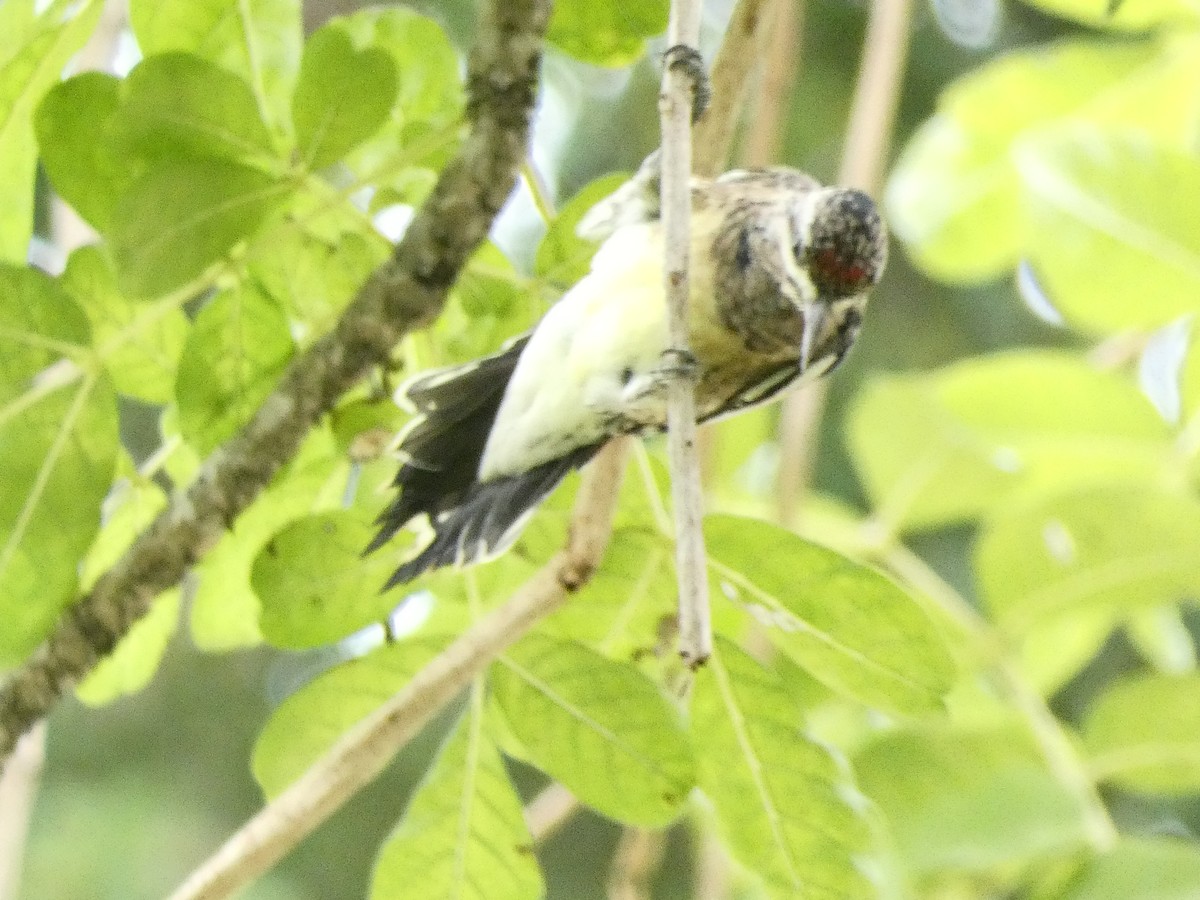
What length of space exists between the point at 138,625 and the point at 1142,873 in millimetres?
666

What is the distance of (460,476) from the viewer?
941 millimetres

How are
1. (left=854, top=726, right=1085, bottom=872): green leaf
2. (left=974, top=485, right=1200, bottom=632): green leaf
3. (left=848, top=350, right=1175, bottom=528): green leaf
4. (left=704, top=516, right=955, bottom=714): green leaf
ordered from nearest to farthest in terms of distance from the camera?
(left=704, top=516, right=955, bottom=714): green leaf → (left=854, top=726, right=1085, bottom=872): green leaf → (left=974, top=485, right=1200, bottom=632): green leaf → (left=848, top=350, right=1175, bottom=528): green leaf

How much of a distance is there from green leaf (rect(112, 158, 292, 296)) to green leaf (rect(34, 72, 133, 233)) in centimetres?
2

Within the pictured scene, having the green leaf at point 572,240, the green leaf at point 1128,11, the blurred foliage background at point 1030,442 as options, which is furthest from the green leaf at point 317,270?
the green leaf at point 1128,11

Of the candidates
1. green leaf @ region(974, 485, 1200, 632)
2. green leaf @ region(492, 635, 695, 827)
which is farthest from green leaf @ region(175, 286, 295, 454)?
green leaf @ region(974, 485, 1200, 632)

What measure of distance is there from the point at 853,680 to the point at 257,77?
0.50 m

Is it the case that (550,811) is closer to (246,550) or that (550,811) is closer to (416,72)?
(246,550)

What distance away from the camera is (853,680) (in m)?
0.74

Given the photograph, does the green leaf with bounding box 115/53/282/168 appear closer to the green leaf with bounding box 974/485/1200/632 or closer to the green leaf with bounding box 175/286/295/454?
the green leaf with bounding box 175/286/295/454

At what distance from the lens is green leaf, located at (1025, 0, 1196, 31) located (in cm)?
103

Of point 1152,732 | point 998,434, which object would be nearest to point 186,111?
point 998,434

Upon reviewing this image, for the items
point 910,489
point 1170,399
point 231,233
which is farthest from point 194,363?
point 1170,399

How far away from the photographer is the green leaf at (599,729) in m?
0.76

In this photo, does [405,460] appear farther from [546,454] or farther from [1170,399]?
[1170,399]
